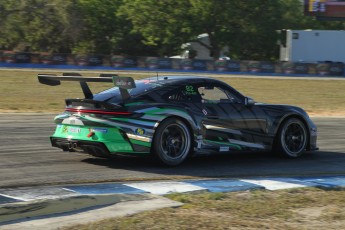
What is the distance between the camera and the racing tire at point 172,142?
27.1 ft

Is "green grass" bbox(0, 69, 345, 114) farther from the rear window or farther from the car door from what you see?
the car door

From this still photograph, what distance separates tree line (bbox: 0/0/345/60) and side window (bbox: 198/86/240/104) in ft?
166

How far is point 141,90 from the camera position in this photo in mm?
8516

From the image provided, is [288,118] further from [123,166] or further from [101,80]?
[101,80]

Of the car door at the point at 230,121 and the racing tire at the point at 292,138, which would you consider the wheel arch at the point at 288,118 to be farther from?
the car door at the point at 230,121

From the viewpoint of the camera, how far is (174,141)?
845 centimetres

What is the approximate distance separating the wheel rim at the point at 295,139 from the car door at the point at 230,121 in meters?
0.58

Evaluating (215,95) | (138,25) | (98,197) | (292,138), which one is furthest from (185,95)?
(138,25)

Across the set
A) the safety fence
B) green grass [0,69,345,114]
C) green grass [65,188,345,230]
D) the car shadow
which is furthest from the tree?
green grass [65,188,345,230]

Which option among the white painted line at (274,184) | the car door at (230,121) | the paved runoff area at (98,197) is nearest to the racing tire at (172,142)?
the car door at (230,121)

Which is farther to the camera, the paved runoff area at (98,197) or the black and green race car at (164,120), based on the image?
the black and green race car at (164,120)

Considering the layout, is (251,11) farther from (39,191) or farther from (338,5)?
(39,191)

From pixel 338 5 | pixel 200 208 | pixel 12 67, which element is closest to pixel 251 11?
pixel 338 5

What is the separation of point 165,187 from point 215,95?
2528 mm
